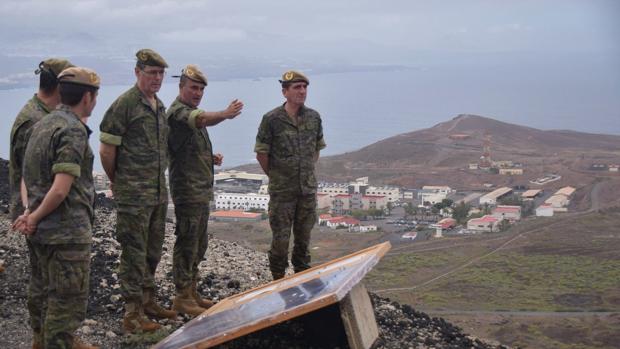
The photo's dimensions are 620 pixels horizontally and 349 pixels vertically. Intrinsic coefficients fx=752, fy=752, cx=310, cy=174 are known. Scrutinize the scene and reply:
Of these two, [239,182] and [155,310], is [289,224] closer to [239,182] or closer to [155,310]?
[155,310]

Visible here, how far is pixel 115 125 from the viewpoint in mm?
5000

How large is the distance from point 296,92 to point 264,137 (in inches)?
18.4

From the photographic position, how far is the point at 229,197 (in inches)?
1748

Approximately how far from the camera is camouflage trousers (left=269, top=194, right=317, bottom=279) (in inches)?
247

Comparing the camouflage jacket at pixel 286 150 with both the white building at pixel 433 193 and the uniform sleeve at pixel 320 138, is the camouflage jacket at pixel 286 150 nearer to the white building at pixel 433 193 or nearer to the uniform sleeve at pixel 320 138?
the uniform sleeve at pixel 320 138

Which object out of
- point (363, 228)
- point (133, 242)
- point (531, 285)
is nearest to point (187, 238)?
point (133, 242)

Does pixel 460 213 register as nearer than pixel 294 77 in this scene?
No

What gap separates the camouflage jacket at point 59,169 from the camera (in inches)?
158

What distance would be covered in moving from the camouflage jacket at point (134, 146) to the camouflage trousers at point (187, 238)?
56 cm

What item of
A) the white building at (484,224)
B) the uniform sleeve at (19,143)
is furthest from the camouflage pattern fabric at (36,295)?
the white building at (484,224)

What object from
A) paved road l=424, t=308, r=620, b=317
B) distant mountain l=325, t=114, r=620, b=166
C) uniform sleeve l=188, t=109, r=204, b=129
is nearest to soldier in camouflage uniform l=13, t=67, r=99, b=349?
uniform sleeve l=188, t=109, r=204, b=129

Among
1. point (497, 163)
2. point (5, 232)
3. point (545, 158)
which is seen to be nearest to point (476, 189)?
point (497, 163)

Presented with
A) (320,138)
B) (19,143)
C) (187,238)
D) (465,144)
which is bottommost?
(187,238)

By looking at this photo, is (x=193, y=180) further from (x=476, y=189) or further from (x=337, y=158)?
(x=337, y=158)
